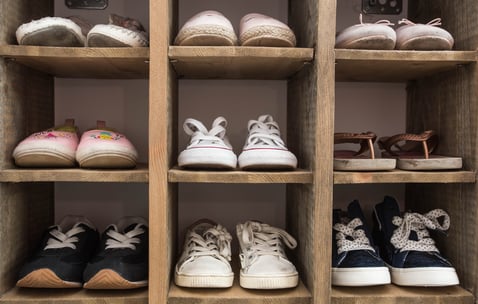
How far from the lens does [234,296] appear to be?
932 millimetres

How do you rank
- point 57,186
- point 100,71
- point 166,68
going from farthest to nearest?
point 57,186
point 100,71
point 166,68

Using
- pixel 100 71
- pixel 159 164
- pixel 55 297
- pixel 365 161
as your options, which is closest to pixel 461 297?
pixel 365 161

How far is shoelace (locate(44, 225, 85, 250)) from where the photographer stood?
1040mm

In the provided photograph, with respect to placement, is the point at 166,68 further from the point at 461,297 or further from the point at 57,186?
the point at 461,297

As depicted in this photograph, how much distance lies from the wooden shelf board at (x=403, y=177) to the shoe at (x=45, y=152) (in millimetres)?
661

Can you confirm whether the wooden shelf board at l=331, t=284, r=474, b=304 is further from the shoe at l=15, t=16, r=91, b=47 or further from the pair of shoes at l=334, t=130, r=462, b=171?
the shoe at l=15, t=16, r=91, b=47

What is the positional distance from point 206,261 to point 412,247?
53 centimetres

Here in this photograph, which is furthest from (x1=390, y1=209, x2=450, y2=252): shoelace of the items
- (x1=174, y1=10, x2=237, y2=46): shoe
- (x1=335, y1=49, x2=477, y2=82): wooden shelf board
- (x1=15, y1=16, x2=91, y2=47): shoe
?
(x1=15, y1=16, x2=91, y2=47): shoe

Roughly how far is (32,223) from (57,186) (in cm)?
18

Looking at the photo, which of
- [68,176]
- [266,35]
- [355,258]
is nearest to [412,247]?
[355,258]

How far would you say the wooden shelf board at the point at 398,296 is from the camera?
95cm

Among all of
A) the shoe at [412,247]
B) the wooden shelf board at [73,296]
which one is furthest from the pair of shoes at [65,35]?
the shoe at [412,247]

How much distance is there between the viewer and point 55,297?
0.95 meters

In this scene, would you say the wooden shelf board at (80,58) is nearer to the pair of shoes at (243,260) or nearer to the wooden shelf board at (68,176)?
the wooden shelf board at (68,176)
